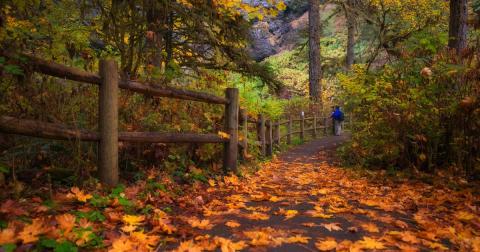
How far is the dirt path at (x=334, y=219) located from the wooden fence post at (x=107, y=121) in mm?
1115

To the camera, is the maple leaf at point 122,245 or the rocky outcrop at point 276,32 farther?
the rocky outcrop at point 276,32

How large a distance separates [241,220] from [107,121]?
1.74 metres

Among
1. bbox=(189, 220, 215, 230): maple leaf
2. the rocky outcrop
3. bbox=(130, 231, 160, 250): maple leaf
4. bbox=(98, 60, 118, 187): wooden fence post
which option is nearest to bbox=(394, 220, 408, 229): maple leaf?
bbox=(189, 220, 215, 230): maple leaf

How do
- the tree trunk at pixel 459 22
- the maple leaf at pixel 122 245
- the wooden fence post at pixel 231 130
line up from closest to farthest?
the maple leaf at pixel 122 245
the wooden fence post at pixel 231 130
the tree trunk at pixel 459 22

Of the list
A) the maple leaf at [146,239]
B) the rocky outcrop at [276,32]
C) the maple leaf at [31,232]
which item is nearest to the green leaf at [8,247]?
the maple leaf at [31,232]

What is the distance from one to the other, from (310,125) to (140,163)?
45.8 ft

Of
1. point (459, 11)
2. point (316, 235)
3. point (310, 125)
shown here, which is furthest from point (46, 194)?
point (310, 125)

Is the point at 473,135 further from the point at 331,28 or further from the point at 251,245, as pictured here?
the point at 331,28

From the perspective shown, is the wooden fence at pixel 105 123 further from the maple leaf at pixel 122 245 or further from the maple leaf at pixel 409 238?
the maple leaf at pixel 409 238

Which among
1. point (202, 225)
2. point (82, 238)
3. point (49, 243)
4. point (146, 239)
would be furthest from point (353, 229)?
point (49, 243)

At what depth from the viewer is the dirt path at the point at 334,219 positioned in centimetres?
218

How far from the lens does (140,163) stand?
14.1 ft

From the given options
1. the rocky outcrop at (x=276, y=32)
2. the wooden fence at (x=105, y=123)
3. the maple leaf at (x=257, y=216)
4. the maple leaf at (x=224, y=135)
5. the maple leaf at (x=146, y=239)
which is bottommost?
the maple leaf at (x=257, y=216)

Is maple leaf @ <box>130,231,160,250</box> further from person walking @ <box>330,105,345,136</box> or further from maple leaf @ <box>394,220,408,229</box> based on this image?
person walking @ <box>330,105,345,136</box>
